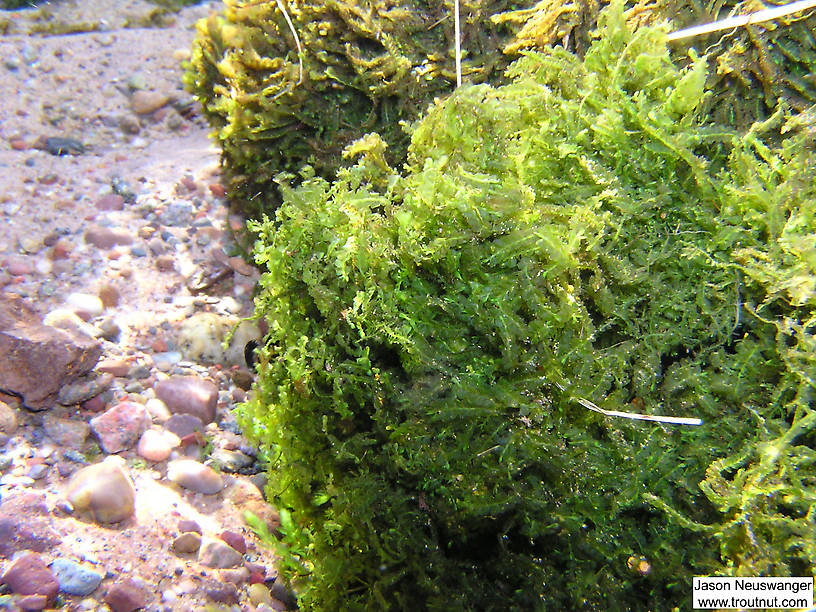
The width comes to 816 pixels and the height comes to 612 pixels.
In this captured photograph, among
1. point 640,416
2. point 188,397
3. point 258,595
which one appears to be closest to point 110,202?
point 188,397

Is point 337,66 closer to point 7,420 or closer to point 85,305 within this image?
point 85,305

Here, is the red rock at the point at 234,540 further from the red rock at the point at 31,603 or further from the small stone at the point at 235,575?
the red rock at the point at 31,603

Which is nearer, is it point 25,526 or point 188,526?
point 25,526

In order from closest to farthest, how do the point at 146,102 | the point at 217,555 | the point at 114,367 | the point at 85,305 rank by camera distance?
1. the point at 217,555
2. the point at 114,367
3. the point at 85,305
4. the point at 146,102

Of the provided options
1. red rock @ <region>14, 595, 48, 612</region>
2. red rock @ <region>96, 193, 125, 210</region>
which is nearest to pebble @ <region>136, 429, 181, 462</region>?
red rock @ <region>14, 595, 48, 612</region>

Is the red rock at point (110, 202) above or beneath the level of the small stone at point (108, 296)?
above

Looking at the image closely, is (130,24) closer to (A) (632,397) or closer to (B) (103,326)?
(B) (103,326)

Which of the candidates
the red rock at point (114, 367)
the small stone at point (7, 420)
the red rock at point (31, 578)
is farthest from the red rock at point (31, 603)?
the red rock at point (114, 367)
